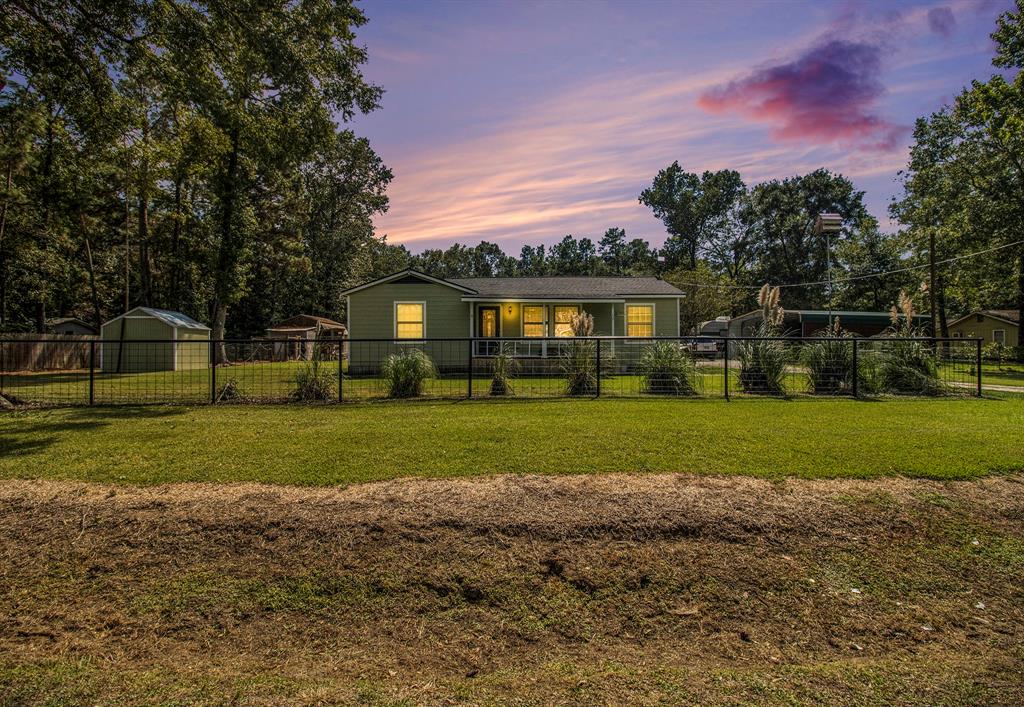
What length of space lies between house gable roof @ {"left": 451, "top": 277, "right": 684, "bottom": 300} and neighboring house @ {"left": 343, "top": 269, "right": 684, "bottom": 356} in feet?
0.13

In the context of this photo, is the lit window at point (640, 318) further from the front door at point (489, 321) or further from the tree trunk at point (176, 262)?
the tree trunk at point (176, 262)

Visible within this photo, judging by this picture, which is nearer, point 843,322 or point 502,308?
point 502,308

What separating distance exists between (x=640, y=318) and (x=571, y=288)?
10.0 feet

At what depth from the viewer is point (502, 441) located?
5.93 metres

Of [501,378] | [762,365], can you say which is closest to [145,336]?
[501,378]

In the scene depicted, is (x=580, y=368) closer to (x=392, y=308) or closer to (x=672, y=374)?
(x=672, y=374)

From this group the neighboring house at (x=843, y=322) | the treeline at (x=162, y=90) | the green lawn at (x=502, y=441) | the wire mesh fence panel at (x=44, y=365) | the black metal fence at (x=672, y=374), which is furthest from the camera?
the neighboring house at (x=843, y=322)

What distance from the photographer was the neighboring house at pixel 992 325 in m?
34.4

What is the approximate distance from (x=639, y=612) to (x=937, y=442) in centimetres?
516

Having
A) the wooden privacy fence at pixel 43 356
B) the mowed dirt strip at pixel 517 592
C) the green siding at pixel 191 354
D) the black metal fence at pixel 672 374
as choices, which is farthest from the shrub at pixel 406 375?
the wooden privacy fence at pixel 43 356

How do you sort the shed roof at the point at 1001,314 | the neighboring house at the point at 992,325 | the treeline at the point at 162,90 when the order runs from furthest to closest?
the neighboring house at the point at 992,325, the shed roof at the point at 1001,314, the treeline at the point at 162,90

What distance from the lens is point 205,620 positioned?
9.13 feet

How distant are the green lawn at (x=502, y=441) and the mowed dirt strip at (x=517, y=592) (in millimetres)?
411

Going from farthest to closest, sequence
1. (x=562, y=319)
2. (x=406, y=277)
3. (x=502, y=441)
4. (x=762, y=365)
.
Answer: (x=562, y=319), (x=406, y=277), (x=762, y=365), (x=502, y=441)
